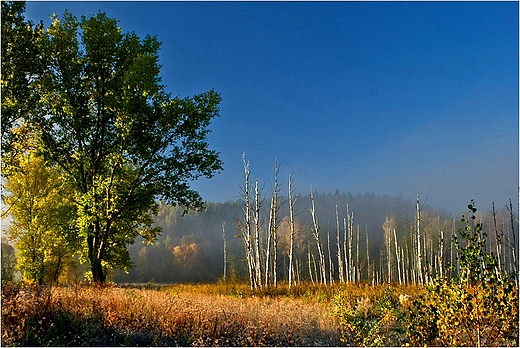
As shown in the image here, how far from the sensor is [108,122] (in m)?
15.7

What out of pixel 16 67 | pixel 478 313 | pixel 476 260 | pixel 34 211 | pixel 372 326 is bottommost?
pixel 372 326

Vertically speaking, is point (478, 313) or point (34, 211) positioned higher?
point (34, 211)

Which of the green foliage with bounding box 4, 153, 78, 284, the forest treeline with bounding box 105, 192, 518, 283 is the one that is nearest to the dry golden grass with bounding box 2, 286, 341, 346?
the green foliage with bounding box 4, 153, 78, 284

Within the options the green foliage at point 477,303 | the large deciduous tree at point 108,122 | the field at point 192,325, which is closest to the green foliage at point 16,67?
the large deciduous tree at point 108,122

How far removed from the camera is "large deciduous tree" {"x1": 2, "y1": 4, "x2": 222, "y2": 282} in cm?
1452

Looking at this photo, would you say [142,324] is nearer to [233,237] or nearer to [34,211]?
[34,211]

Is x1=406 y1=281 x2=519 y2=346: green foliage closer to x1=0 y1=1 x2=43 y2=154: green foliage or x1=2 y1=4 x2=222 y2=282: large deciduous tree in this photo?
x1=2 y1=4 x2=222 y2=282: large deciduous tree

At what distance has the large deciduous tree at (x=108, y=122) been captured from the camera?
47.6 ft

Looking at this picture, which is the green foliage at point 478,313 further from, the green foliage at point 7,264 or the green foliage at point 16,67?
the green foliage at point 7,264

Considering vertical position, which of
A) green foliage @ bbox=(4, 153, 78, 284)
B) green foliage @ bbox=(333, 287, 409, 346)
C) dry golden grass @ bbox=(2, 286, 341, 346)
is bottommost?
green foliage @ bbox=(333, 287, 409, 346)

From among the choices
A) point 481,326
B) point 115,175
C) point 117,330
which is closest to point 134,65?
point 115,175

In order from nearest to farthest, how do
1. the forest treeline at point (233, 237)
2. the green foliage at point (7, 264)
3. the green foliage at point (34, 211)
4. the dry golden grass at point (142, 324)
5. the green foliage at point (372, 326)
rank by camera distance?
the dry golden grass at point (142, 324)
the green foliage at point (372, 326)
the green foliage at point (7, 264)
the green foliage at point (34, 211)
the forest treeline at point (233, 237)

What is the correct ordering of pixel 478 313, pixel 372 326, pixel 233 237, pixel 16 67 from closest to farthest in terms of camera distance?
pixel 478 313 → pixel 372 326 → pixel 16 67 → pixel 233 237

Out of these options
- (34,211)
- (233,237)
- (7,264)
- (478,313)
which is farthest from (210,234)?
(478,313)
